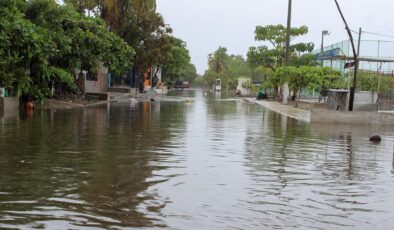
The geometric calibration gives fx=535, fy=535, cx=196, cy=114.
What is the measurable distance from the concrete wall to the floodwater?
23.3 feet

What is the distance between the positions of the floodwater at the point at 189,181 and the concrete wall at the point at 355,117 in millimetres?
7093

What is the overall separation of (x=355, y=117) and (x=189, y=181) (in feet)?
53.7

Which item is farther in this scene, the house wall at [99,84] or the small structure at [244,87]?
the small structure at [244,87]

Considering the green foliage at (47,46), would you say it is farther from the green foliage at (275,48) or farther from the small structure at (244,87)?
the small structure at (244,87)

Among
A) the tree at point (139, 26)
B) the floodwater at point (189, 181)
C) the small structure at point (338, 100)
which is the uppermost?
the tree at point (139, 26)

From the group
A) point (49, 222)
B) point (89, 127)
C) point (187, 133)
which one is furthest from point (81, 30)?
point (49, 222)

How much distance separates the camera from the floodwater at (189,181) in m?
6.86

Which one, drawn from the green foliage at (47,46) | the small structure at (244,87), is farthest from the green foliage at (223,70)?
the green foliage at (47,46)

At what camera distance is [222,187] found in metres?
8.94

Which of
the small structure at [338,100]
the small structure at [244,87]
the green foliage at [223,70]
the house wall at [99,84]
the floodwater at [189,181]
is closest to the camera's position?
the floodwater at [189,181]

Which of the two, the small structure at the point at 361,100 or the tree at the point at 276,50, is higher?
the tree at the point at 276,50

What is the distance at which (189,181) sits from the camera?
940 centimetres

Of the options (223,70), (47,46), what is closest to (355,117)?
(47,46)

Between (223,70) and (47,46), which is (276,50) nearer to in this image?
(47,46)
